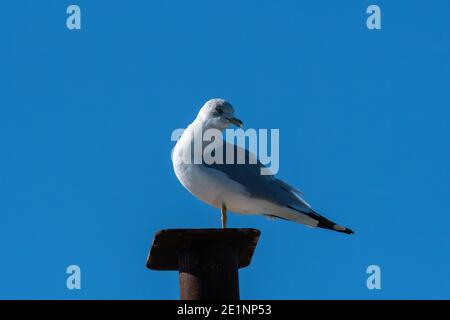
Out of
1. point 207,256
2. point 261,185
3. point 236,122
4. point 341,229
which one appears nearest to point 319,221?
point 341,229

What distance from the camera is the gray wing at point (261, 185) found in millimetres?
6535

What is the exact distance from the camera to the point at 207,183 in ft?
21.2

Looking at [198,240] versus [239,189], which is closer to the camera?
[198,240]

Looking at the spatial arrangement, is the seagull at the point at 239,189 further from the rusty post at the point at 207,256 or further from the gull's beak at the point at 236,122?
the rusty post at the point at 207,256

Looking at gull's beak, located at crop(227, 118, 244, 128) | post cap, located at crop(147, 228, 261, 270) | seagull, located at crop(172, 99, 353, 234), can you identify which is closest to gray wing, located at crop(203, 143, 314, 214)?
seagull, located at crop(172, 99, 353, 234)

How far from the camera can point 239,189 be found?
653 cm

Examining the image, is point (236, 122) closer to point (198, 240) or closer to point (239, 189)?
point (239, 189)

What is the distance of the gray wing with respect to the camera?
21.4 feet

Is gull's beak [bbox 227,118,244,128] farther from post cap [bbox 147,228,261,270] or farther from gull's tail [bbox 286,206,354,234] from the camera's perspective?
post cap [bbox 147,228,261,270]

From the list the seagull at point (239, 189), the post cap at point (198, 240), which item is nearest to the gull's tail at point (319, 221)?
the seagull at point (239, 189)

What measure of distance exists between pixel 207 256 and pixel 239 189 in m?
1.31

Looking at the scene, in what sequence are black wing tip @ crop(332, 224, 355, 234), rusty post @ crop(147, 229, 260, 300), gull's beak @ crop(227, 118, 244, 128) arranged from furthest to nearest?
gull's beak @ crop(227, 118, 244, 128) → black wing tip @ crop(332, 224, 355, 234) → rusty post @ crop(147, 229, 260, 300)
